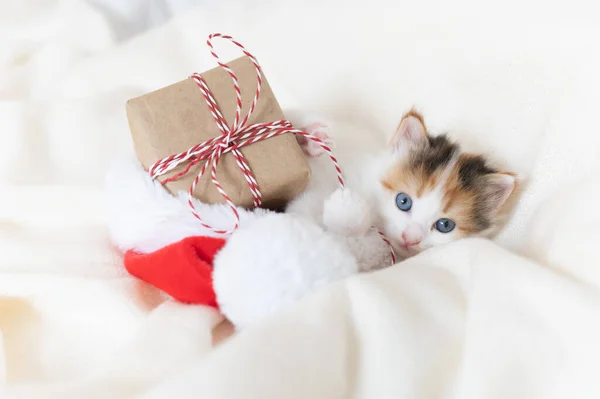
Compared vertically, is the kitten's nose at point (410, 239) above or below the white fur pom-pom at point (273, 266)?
below

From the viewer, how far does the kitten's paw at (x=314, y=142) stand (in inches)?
39.3

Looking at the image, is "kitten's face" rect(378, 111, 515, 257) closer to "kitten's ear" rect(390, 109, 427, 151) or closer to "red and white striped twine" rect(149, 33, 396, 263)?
"kitten's ear" rect(390, 109, 427, 151)

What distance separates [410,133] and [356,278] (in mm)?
366

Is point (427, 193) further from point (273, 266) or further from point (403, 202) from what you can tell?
point (273, 266)

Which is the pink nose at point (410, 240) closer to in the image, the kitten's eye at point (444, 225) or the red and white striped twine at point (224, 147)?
the kitten's eye at point (444, 225)

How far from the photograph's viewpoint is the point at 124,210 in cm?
90

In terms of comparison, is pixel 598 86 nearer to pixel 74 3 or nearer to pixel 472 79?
pixel 472 79

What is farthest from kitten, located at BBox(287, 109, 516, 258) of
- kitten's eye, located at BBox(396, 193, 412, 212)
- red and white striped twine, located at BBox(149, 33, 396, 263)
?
red and white striped twine, located at BBox(149, 33, 396, 263)

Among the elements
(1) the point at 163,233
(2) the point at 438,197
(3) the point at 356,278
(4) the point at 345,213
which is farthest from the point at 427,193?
(1) the point at 163,233

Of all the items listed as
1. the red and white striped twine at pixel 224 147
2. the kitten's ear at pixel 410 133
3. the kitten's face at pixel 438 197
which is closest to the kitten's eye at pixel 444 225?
the kitten's face at pixel 438 197

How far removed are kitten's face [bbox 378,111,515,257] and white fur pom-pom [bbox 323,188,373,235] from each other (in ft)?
0.29

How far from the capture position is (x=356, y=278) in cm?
70

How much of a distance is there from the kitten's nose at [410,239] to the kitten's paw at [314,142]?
0.63 feet

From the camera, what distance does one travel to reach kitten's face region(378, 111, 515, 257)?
927 millimetres
